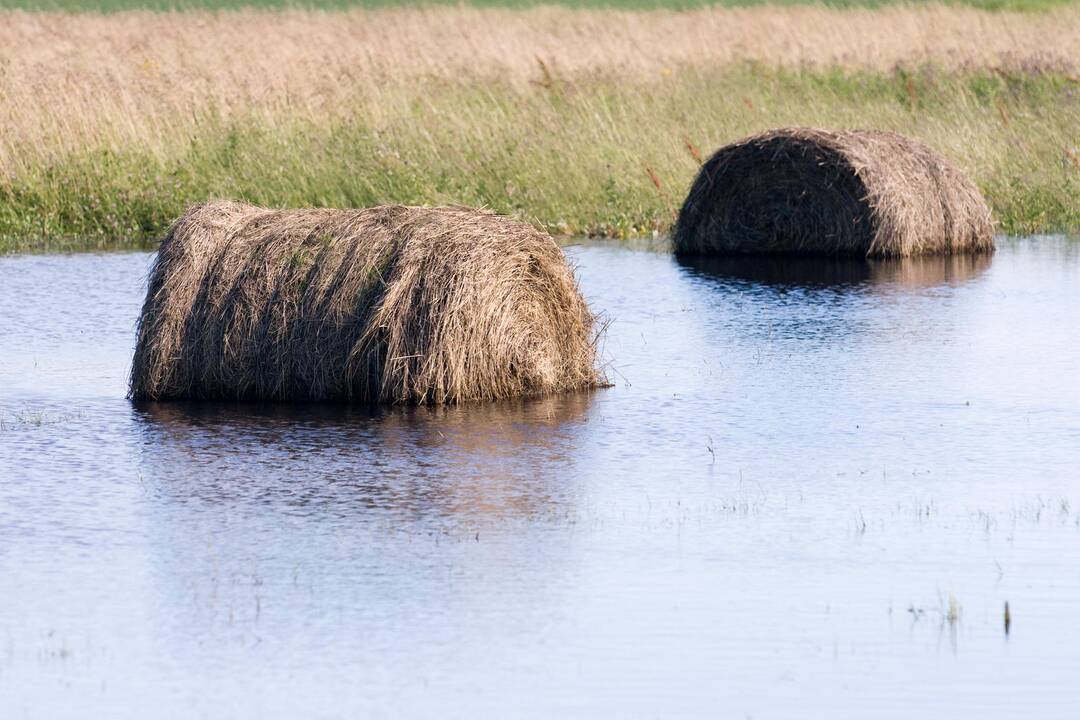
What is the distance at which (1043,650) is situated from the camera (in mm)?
7109

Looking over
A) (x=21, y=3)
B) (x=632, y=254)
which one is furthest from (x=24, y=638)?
(x=21, y=3)

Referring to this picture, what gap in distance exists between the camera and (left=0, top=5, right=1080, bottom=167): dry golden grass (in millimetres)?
24922

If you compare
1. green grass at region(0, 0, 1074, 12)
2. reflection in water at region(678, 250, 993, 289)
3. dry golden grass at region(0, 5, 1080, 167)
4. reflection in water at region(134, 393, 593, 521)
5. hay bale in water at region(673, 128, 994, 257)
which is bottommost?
reflection in water at region(678, 250, 993, 289)

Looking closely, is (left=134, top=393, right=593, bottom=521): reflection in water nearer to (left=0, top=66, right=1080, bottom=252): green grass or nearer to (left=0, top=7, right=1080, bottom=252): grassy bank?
(left=0, top=66, right=1080, bottom=252): green grass

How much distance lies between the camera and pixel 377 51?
3216 centimetres

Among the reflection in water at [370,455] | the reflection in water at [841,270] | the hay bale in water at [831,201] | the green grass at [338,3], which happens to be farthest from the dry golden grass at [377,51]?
the reflection in water at [370,455]

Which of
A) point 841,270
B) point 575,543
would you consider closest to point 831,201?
point 841,270

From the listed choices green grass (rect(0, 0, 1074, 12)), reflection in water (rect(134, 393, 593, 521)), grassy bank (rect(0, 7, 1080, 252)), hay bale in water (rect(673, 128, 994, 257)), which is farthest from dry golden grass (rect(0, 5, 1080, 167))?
reflection in water (rect(134, 393, 593, 521))

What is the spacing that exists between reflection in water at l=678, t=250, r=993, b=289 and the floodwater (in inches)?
155

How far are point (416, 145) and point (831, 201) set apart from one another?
19.7 feet

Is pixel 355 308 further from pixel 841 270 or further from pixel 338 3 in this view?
pixel 338 3

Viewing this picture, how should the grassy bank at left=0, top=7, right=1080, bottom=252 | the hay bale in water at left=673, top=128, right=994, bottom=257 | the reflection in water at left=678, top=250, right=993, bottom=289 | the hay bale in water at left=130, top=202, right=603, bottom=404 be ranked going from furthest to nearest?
the grassy bank at left=0, top=7, right=1080, bottom=252 < the hay bale in water at left=673, top=128, right=994, bottom=257 < the reflection in water at left=678, top=250, right=993, bottom=289 < the hay bale in water at left=130, top=202, right=603, bottom=404

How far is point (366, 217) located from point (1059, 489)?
480cm

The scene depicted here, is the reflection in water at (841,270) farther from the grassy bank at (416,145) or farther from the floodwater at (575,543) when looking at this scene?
the floodwater at (575,543)
